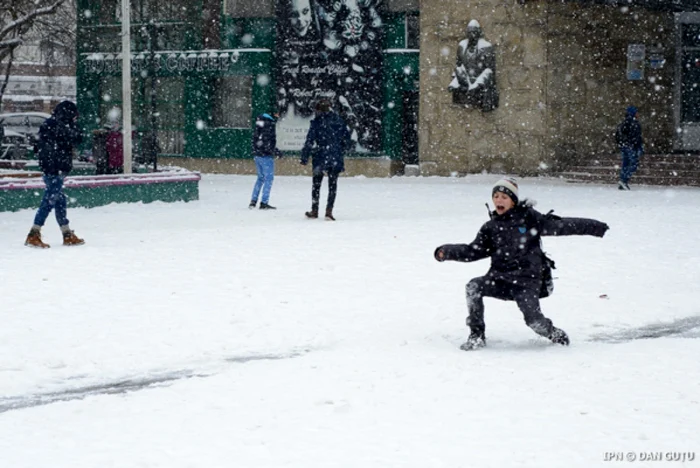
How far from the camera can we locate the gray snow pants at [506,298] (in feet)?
25.7

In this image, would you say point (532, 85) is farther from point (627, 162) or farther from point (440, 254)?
point (440, 254)

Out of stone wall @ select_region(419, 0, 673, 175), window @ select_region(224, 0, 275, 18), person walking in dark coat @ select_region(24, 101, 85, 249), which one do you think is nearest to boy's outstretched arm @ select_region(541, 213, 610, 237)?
person walking in dark coat @ select_region(24, 101, 85, 249)

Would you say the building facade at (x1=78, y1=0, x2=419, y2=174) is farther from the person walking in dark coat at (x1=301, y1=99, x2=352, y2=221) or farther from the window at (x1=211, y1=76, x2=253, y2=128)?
the person walking in dark coat at (x1=301, y1=99, x2=352, y2=221)

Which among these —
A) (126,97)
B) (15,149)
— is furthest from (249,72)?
(126,97)

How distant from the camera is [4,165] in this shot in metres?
26.7

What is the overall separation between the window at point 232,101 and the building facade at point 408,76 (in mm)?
42

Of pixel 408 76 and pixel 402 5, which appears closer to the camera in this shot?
pixel 402 5

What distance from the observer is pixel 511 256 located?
7953 mm

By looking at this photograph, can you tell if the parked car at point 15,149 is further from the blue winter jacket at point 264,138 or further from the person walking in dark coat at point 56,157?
the person walking in dark coat at point 56,157

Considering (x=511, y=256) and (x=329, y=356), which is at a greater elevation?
(x=511, y=256)

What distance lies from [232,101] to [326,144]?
16329mm

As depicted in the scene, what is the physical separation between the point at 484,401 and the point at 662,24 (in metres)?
26.6

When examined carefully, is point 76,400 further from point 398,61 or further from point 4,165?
point 398,61

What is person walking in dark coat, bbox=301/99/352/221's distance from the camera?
17250mm
